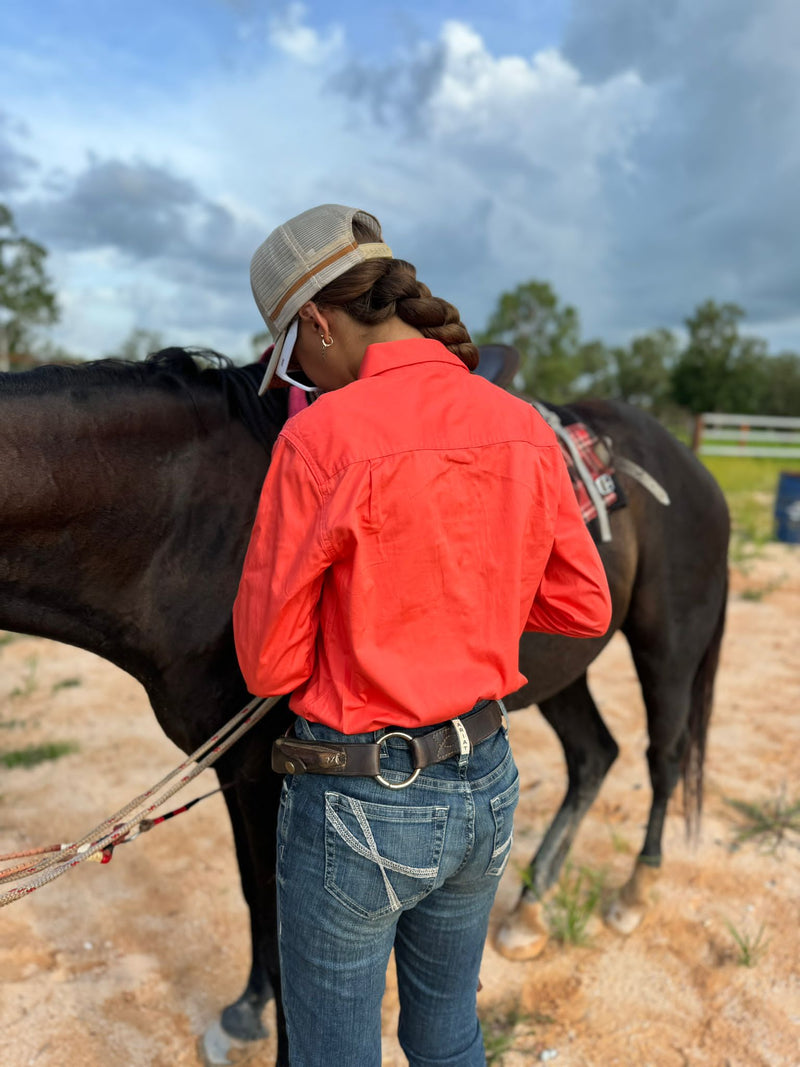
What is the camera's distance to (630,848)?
342 cm

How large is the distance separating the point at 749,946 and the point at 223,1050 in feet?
6.20

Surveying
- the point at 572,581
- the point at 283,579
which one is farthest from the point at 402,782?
the point at 572,581

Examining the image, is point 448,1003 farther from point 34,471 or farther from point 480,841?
point 34,471

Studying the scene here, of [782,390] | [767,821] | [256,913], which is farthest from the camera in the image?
[782,390]

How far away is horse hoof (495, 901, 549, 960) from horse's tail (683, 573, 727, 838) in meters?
0.90

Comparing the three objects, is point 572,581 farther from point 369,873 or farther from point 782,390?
point 782,390

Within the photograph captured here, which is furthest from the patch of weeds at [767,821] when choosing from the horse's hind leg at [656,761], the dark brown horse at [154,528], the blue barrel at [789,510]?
the blue barrel at [789,510]

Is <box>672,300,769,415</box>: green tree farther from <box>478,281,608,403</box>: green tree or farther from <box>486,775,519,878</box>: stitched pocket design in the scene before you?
<box>486,775,519,878</box>: stitched pocket design

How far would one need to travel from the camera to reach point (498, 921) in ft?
9.82

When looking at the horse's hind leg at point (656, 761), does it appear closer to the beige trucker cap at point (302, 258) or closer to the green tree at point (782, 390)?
the beige trucker cap at point (302, 258)

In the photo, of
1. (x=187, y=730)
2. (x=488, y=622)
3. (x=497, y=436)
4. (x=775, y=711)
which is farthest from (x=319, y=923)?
(x=775, y=711)

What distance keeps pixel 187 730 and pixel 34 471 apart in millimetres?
695

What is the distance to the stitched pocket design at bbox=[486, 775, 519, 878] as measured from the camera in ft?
4.19

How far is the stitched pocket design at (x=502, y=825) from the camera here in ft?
4.19
